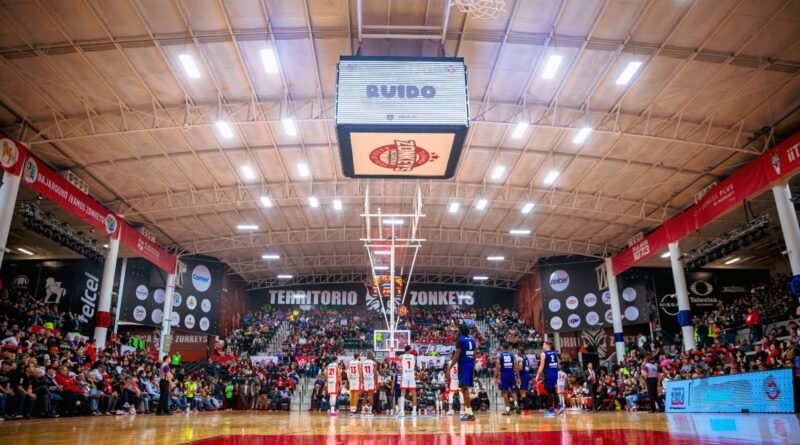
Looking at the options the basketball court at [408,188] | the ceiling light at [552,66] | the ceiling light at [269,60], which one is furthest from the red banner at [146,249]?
the ceiling light at [552,66]

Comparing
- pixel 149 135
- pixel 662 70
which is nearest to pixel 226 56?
pixel 149 135

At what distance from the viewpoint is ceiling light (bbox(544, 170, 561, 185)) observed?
19352mm

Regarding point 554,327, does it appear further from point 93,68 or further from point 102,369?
point 93,68

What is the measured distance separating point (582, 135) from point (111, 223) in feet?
58.7

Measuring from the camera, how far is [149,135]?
16.5 metres

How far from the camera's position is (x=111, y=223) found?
2016 centimetres

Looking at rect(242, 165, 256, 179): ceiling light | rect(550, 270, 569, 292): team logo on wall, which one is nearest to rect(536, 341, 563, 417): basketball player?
rect(242, 165, 256, 179): ceiling light

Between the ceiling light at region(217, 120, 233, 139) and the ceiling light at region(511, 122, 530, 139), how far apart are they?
8557 millimetres

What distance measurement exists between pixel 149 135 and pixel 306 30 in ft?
24.8

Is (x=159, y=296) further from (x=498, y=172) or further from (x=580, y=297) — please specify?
(x=580, y=297)

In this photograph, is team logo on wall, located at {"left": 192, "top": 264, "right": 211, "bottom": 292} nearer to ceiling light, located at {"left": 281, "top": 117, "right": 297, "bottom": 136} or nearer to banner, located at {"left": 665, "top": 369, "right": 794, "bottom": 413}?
ceiling light, located at {"left": 281, "top": 117, "right": 297, "bottom": 136}

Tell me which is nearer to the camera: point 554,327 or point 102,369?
point 102,369

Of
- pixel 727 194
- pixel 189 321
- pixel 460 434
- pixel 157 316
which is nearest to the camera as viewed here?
pixel 460 434

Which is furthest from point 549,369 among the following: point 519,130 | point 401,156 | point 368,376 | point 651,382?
point 519,130
